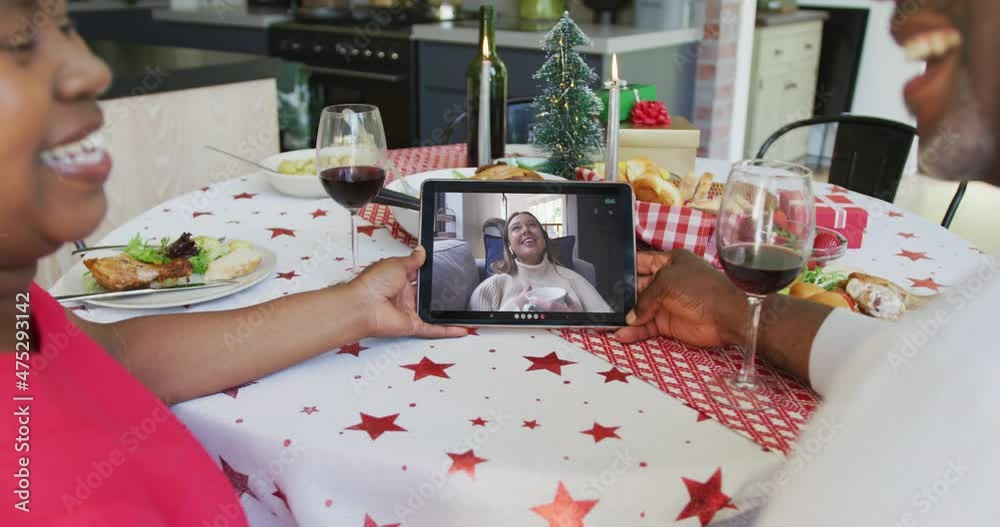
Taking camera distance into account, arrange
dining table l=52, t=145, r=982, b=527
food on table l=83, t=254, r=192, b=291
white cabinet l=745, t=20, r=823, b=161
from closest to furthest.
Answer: dining table l=52, t=145, r=982, b=527 < food on table l=83, t=254, r=192, b=291 < white cabinet l=745, t=20, r=823, b=161

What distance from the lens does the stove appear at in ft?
13.0

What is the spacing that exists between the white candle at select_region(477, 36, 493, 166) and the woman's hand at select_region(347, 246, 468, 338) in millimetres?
609

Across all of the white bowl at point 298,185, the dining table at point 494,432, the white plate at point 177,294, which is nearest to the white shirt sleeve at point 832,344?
the dining table at point 494,432

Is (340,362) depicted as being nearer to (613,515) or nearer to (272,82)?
(613,515)

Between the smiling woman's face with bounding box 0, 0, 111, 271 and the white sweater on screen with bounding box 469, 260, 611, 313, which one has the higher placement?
the smiling woman's face with bounding box 0, 0, 111, 271

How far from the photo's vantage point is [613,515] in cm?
77

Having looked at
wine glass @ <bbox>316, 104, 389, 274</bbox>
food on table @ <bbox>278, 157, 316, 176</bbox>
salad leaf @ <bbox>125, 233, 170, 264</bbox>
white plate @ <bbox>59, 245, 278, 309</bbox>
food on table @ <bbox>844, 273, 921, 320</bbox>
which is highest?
wine glass @ <bbox>316, 104, 389, 274</bbox>

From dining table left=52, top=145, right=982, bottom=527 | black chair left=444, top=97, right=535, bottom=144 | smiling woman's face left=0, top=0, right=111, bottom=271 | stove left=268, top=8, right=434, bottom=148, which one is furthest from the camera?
stove left=268, top=8, right=434, bottom=148

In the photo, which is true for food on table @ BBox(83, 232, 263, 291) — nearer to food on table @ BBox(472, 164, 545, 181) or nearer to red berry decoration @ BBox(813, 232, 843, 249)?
food on table @ BBox(472, 164, 545, 181)

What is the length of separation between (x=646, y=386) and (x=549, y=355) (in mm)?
126

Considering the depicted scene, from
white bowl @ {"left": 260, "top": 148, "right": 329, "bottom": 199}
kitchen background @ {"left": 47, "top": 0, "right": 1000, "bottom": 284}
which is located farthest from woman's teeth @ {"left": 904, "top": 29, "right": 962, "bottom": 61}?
kitchen background @ {"left": 47, "top": 0, "right": 1000, "bottom": 284}

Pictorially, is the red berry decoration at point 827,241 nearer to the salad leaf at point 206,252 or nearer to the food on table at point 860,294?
the food on table at point 860,294

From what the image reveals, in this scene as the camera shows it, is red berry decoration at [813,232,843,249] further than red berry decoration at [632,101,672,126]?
No

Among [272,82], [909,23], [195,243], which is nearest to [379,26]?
[272,82]
